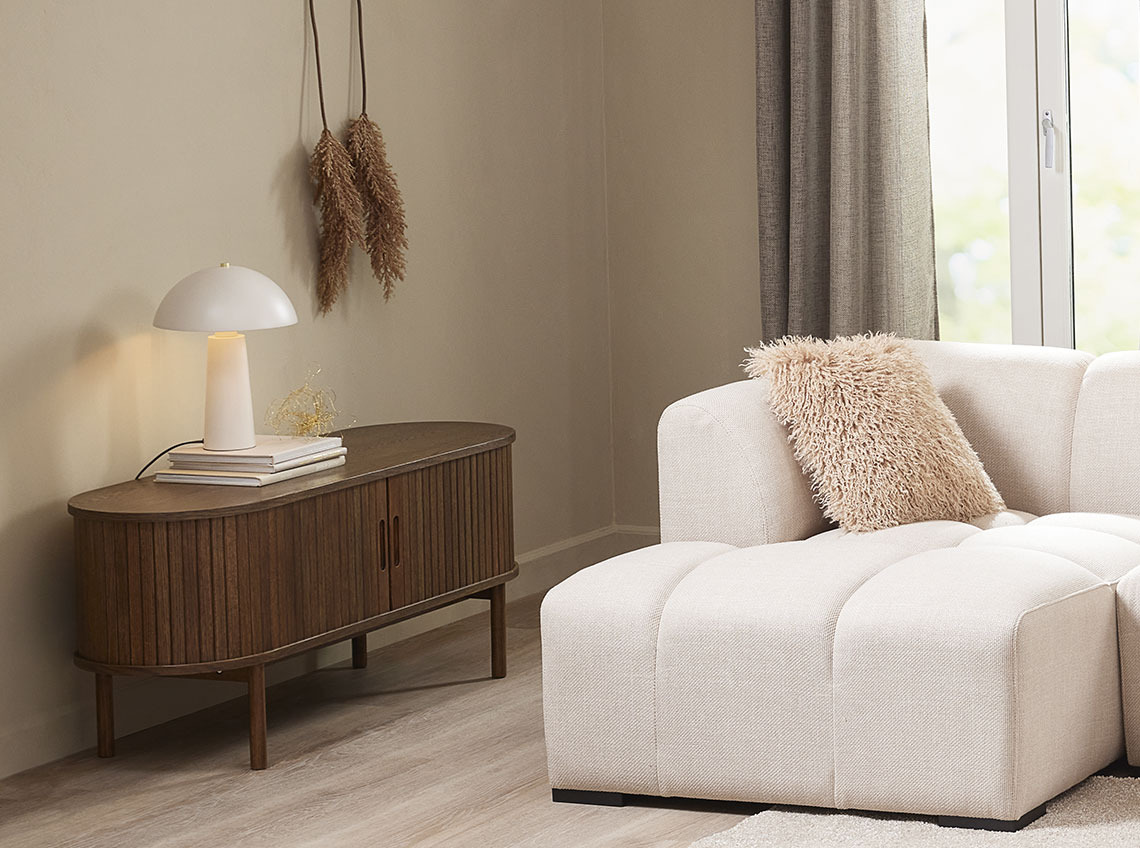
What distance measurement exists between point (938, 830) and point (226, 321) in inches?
66.8

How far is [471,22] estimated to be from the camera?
14.4 ft

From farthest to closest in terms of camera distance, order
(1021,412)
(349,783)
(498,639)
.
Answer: (498,639) < (1021,412) < (349,783)

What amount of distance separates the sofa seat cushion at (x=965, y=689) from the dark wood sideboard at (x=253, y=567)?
1.18m

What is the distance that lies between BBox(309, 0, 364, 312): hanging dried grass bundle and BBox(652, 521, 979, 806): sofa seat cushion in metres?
1.51

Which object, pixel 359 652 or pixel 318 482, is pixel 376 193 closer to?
pixel 318 482

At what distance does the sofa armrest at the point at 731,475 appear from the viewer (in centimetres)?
314

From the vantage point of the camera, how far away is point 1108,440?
11.0 ft

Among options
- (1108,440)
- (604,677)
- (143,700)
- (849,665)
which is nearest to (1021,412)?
(1108,440)

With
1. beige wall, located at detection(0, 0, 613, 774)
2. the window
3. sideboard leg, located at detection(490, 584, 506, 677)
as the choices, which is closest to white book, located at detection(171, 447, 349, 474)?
beige wall, located at detection(0, 0, 613, 774)

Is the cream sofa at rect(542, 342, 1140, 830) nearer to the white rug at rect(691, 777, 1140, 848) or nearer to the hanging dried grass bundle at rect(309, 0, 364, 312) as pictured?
the white rug at rect(691, 777, 1140, 848)

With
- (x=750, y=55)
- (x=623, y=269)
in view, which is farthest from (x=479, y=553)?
(x=750, y=55)

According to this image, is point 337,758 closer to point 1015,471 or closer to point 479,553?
point 479,553

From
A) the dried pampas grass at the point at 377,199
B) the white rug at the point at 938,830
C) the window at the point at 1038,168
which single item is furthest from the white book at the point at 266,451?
the window at the point at 1038,168

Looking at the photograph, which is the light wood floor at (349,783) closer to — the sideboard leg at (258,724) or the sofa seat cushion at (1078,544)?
the sideboard leg at (258,724)
